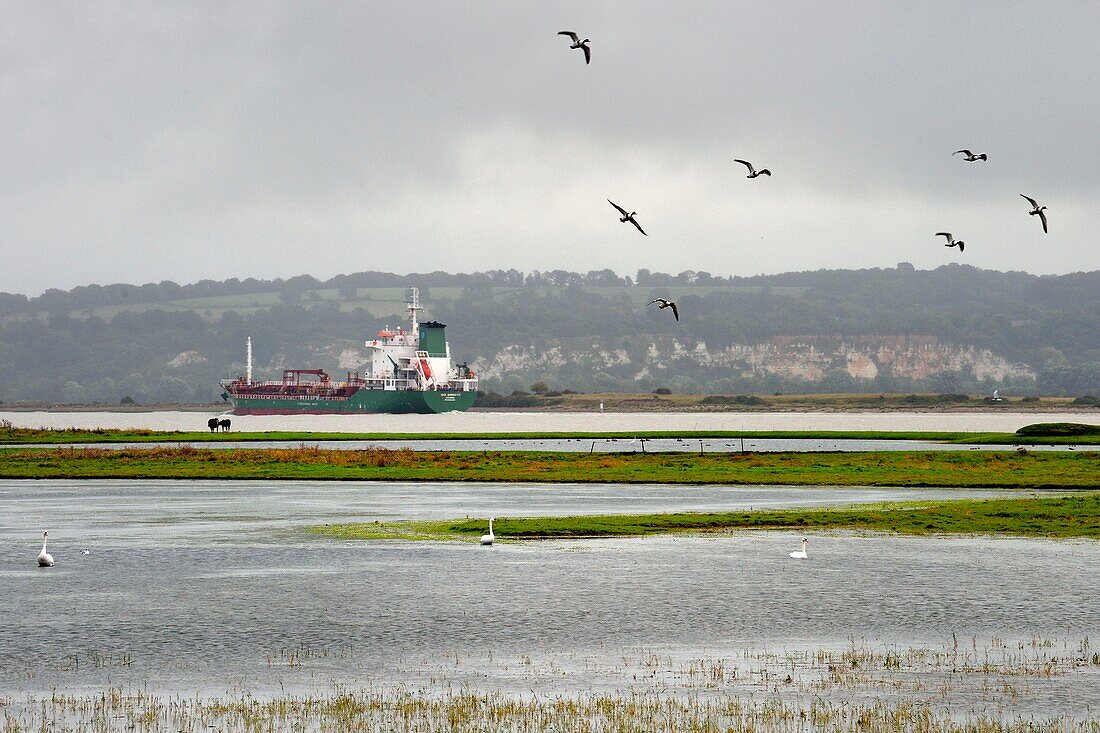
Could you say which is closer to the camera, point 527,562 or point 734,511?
point 527,562

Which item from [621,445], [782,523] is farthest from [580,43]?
[621,445]

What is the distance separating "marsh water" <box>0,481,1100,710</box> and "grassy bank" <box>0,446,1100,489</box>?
23.4m

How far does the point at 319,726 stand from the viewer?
17750mm

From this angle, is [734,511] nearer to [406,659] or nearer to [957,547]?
[957,547]

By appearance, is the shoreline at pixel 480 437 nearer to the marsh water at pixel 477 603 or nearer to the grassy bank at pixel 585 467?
the grassy bank at pixel 585 467

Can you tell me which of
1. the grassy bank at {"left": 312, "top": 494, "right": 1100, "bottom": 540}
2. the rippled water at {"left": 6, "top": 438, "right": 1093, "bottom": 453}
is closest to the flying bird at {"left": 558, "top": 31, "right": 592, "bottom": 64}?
the grassy bank at {"left": 312, "top": 494, "right": 1100, "bottom": 540}

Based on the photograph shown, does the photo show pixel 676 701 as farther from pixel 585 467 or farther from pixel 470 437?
pixel 470 437

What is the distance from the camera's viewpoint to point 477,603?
90.2 ft

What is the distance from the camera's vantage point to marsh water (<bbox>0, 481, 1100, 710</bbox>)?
21.5 meters

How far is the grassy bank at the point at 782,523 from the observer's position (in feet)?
131

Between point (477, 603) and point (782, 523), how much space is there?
17375 millimetres

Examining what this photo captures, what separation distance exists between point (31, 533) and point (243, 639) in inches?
771

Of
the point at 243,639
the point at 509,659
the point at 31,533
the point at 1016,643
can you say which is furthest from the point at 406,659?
the point at 31,533

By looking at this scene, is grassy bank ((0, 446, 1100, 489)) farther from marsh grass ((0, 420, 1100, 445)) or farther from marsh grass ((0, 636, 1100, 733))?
marsh grass ((0, 636, 1100, 733))
